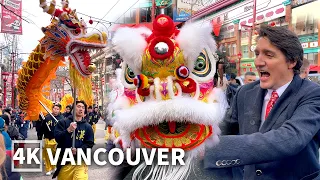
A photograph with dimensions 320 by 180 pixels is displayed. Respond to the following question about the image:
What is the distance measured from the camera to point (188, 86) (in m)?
1.43

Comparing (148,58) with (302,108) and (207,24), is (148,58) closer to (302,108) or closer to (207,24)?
(207,24)

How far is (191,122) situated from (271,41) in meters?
0.52

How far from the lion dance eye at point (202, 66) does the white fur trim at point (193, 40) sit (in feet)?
0.11

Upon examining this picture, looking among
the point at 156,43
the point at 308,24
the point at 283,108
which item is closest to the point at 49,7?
the point at 156,43

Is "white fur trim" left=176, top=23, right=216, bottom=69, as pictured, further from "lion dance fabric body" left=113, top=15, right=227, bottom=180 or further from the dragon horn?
the dragon horn

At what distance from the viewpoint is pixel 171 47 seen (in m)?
1.44

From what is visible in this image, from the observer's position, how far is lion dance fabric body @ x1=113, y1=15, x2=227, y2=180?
1345 mm

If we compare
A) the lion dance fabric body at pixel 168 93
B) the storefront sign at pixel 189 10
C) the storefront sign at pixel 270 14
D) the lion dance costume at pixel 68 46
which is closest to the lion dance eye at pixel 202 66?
the lion dance fabric body at pixel 168 93

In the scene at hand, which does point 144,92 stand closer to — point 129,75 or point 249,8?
point 129,75

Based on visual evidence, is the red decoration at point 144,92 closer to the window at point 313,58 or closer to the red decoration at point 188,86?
the red decoration at point 188,86

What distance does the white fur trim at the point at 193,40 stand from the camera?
58.0 inches

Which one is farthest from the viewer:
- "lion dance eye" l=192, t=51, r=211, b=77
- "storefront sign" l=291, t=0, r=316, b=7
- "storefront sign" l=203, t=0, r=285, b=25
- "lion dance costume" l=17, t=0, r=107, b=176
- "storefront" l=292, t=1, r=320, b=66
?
"storefront" l=292, t=1, r=320, b=66

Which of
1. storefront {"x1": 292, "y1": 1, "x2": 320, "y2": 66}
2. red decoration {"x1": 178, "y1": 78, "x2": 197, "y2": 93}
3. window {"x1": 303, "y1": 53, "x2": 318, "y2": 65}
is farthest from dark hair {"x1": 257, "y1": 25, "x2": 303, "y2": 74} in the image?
window {"x1": 303, "y1": 53, "x2": 318, "y2": 65}

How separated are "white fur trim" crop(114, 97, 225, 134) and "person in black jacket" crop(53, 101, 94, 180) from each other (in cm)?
306
